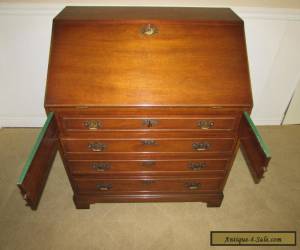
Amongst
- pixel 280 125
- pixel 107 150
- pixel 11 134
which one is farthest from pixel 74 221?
pixel 280 125

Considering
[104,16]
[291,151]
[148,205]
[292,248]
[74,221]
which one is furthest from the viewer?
[291,151]

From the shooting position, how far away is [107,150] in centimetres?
170

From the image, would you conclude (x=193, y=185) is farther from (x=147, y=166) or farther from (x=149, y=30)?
(x=149, y=30)

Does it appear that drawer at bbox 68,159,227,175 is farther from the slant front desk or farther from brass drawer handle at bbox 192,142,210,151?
brass drawer handle at bbox 192,142,210,151

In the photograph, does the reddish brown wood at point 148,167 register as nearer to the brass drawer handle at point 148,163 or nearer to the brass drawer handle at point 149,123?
the brass drawer handle at point 148,163

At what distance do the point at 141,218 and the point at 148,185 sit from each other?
14.3 inches

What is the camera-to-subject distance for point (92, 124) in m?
1.54

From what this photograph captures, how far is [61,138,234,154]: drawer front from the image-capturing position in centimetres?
165

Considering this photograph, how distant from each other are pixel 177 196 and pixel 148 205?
32 cm

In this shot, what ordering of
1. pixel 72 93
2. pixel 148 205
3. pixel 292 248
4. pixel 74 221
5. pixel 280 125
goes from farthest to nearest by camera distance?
1. pixel 280 125
2. pixel 148 205
3. pixel 74 221
4. pixel 292 248
5. pixel 72 93

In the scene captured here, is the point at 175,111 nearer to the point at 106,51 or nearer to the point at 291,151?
the point at 106,51

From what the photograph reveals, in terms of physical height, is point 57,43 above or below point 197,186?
above

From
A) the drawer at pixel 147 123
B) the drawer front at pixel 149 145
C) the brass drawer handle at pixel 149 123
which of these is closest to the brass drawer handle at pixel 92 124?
the drawer at pixel 147 123

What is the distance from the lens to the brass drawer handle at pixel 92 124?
1526 millimetres
